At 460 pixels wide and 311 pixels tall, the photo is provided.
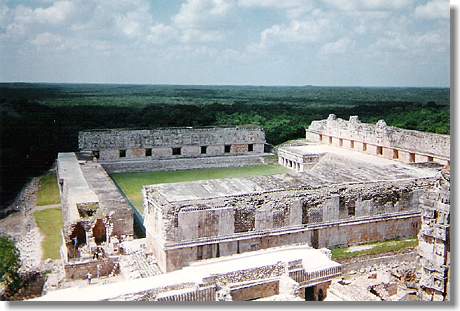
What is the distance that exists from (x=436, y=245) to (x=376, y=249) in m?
3.98

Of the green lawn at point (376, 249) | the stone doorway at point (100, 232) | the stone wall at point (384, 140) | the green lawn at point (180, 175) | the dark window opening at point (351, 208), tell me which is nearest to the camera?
the green lawn at point (376, 249)

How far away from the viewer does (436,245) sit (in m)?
9.45

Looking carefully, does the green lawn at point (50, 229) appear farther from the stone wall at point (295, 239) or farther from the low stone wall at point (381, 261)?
the low stone wall at point (381, 261)

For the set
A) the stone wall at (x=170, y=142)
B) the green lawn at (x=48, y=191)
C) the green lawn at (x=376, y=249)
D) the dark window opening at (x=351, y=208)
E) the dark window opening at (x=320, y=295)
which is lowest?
the dark window opening at (x=320, y=295)

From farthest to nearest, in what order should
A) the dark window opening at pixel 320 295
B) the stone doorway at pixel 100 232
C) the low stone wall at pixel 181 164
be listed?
the low stone wall at pixel 181 164 < the stone doorway at pixel 100 232 < the dark window opening at pixel 320 295

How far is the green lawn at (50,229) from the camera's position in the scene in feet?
43.6

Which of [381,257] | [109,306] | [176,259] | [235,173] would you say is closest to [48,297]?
[109,306]

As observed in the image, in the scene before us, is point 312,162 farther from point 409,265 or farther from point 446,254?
point 446,254

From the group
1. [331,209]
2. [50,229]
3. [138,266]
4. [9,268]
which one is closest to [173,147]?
[50,229]

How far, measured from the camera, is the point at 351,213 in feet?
45.1

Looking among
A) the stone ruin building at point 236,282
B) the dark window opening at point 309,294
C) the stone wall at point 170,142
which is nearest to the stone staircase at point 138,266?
the stone ruin building at point 236,282

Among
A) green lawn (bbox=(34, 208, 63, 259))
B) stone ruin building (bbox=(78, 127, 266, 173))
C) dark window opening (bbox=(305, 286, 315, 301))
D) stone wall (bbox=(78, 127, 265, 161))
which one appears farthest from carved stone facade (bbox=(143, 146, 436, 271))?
stone wall (bbox=(78, 127, 265, 161))

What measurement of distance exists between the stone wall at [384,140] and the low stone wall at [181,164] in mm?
3657

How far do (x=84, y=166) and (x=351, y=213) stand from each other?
37.4 feet
